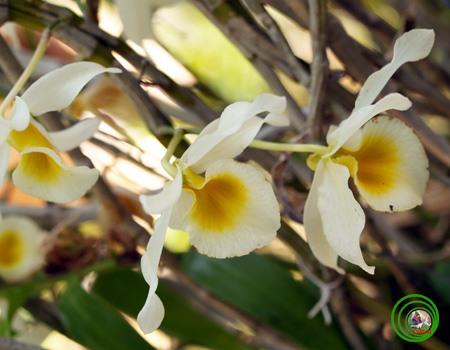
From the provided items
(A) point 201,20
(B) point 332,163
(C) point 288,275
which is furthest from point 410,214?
(B) point 332,163

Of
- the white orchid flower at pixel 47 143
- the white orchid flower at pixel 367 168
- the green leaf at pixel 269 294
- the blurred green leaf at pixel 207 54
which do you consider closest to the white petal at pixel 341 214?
the white orchid flower at pixel 367 168

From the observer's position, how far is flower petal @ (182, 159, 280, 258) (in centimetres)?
26

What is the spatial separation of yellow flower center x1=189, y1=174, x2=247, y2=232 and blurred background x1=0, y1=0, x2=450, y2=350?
9 cm

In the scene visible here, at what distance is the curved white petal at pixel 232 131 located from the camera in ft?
0.84

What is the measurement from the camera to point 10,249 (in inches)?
23.5

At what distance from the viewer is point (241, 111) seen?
0.26 m

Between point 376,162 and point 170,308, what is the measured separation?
1.25ft

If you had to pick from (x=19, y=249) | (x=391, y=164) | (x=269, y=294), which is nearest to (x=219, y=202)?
(x=391, y=164)

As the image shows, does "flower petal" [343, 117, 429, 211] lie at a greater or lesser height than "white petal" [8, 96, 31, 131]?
lesser

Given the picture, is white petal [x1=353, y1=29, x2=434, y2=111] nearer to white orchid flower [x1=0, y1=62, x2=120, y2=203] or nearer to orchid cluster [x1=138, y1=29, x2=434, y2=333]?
orchid cluster [x1=138, y1=29, x2=434, y2=333]

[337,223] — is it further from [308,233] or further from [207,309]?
[207,309]

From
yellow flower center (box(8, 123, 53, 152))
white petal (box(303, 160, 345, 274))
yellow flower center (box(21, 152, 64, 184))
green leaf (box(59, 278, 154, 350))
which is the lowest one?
green leaf (box(59, 278, 154, 350))

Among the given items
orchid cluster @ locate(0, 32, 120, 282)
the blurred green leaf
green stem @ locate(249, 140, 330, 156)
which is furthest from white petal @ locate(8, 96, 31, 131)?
the blurred green leaf

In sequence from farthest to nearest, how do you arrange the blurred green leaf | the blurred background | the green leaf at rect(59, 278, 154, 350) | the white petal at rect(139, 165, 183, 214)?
the blurred green leaf < the green leaf at rect(59, 278, 154, 350) < the blurred background < the white petal at rect(139, 165, 183, 214)
